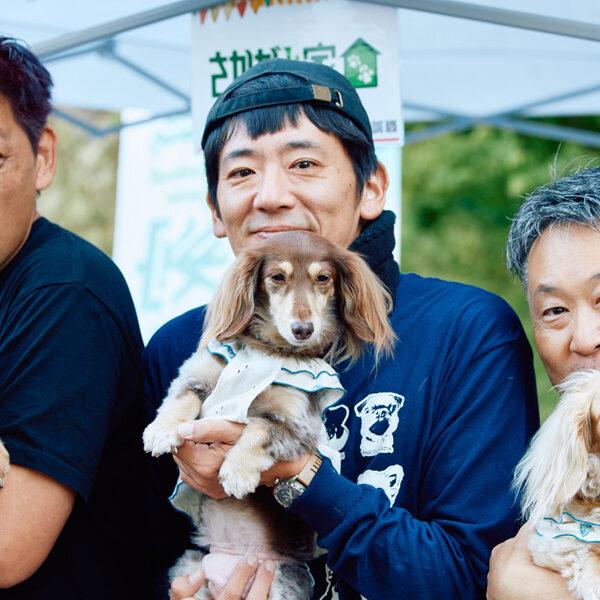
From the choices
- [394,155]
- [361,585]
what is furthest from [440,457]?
[394,155]

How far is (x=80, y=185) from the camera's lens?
591 inches

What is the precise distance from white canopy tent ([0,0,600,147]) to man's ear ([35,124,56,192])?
6.17 feet

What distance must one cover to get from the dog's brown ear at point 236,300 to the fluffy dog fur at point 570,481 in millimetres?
932

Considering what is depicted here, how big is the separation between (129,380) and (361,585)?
990 millimetres

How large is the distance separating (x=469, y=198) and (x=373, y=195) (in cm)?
923

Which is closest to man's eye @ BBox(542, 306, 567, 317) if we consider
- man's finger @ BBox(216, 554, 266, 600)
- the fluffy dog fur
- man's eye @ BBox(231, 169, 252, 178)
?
the fluffy dog fur

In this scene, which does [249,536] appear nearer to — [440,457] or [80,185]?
[440,457]

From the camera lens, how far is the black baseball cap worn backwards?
2.41m

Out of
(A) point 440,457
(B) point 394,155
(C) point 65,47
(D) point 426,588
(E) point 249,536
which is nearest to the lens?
(D) point 426,588

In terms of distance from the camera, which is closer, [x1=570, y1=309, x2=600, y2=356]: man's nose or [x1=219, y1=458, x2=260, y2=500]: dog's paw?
[x1=219, y1=458, x2=260, y2=500]: dog's paw

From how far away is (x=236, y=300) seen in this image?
2330mm

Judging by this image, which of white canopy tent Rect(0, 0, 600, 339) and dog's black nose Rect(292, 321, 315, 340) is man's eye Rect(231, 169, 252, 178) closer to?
dog's black nose Rect(292, 321, 315, 340)

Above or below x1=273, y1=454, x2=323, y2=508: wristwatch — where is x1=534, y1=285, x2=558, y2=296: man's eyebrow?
above

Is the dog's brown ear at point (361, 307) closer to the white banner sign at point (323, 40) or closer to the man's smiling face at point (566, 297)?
the man's smiling face at point (566, 297)
